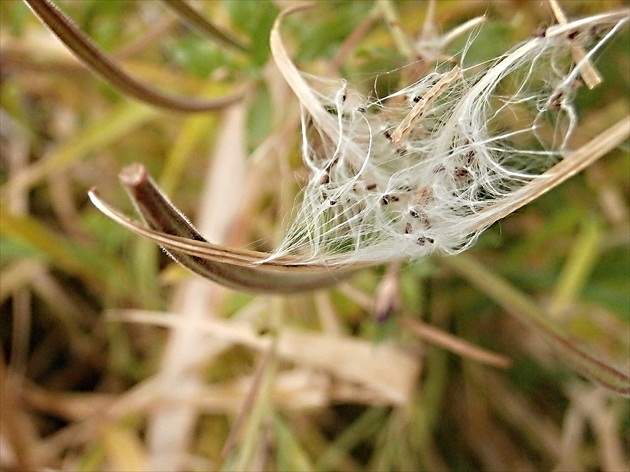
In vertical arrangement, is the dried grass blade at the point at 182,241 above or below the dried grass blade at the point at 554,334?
above

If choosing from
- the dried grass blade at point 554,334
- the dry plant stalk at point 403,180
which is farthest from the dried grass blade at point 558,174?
the dried grass blade at point 554,334

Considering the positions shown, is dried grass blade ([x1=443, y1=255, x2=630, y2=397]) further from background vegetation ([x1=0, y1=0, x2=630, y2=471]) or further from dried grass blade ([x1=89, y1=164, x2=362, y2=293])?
dried grass blade ([x1=89, y1=164, x2=362, y2=293])

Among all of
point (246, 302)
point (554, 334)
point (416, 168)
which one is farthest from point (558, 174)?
point (246, 302)

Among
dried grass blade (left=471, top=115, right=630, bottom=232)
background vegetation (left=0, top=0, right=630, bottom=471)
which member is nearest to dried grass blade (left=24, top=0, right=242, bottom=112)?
background vegetation (left=0, top=0, right=630, bottom=471)

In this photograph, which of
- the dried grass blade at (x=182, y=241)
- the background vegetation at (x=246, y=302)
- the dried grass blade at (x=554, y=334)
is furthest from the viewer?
the background vegetation at (x=246, y=302)

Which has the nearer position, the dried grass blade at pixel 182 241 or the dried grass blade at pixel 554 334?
the dried grass blade at pixel 182 241

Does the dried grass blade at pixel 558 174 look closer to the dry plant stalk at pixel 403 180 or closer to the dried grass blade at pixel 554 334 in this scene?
the dry plant stalk at pixel 403 180

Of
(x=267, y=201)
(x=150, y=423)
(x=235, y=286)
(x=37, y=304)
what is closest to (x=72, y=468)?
(x=150, y=423)
